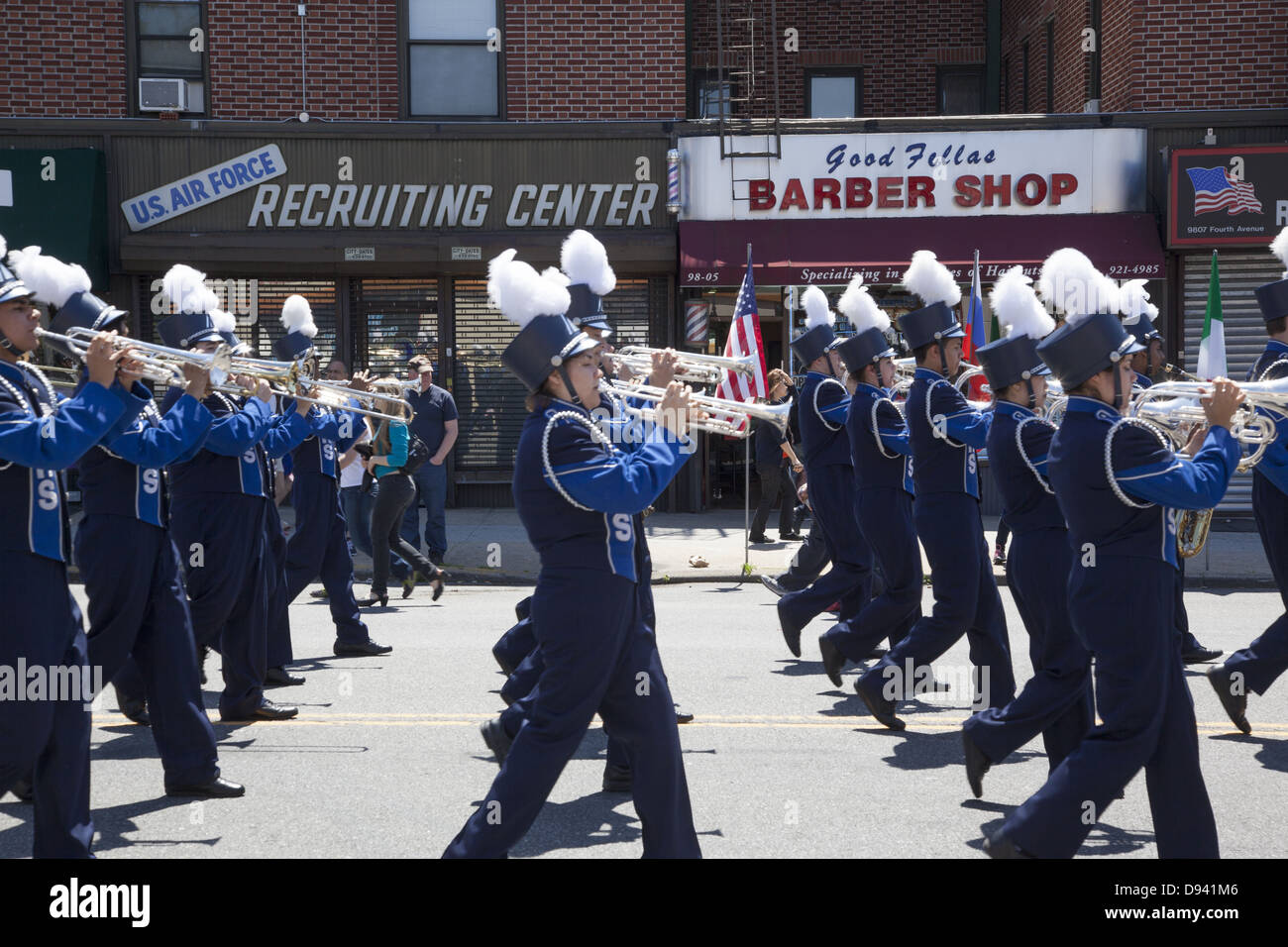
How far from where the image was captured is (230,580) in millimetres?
7238

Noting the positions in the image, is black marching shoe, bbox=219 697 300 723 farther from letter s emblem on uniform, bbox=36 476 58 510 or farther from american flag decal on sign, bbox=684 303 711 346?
american flag decal on sign, bbox=684 303 711 346

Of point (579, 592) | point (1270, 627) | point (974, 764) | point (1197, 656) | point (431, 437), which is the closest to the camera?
point (579, 592)

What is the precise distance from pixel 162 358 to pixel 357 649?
3.71 metres

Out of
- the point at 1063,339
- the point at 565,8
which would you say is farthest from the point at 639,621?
the point at 565,8

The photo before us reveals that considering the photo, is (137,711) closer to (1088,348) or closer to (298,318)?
(298,318)

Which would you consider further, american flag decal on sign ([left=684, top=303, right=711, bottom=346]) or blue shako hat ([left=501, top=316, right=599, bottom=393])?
american flag decal on sign ([left=684, top=303, right=711, bottom=346])

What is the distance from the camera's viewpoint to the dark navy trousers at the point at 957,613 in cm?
707

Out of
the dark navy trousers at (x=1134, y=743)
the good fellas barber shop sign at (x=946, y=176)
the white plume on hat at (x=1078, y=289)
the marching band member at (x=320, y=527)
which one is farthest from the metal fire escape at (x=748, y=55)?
the dark navy trousers at (x=1134, y=743)

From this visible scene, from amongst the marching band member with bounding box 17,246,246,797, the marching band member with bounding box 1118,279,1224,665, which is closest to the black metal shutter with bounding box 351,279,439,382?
the marching band member with bounding box 1118,279,1224,665

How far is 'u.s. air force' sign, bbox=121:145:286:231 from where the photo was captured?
1709cm

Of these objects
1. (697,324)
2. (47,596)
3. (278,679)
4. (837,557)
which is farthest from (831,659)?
(697,324)

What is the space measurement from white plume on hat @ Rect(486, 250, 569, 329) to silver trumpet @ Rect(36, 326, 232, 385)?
5.16 ft
